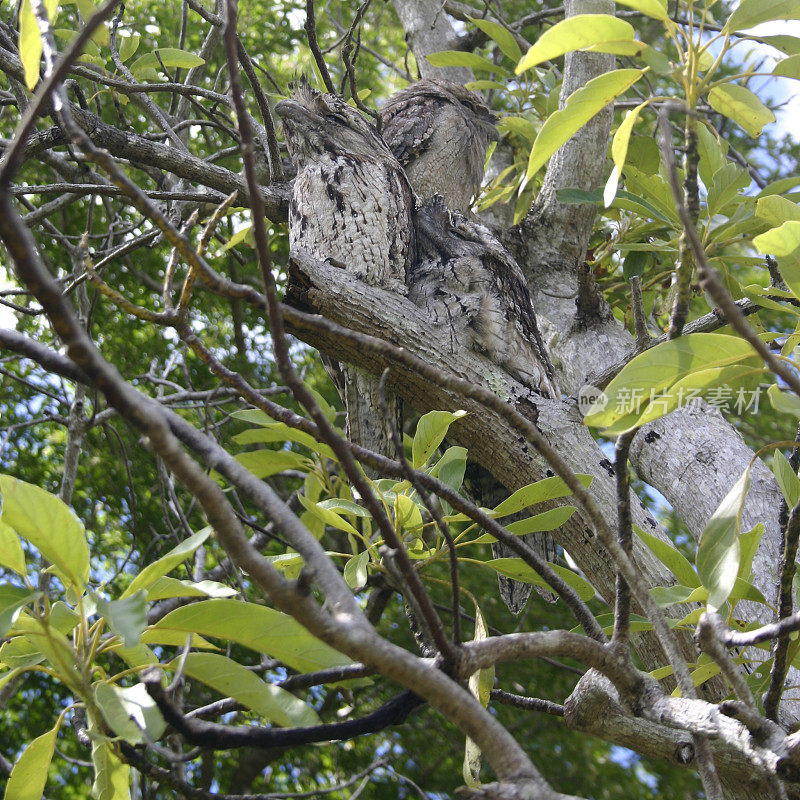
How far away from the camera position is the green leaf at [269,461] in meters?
1.57

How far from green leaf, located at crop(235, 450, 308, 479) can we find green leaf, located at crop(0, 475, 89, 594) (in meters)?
0.52

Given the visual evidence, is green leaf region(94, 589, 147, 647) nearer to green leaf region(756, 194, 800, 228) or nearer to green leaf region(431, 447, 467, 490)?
green leaf region(431, 447, 467, 490)

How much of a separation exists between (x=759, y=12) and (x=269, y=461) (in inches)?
47.5

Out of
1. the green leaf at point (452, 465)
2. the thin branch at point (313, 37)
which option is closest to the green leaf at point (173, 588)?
the green leaf at point (452, 465)

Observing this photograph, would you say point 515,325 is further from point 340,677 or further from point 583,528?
point 340,677

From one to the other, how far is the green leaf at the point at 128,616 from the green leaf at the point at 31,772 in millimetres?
438

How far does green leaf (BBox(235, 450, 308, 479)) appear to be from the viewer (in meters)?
1.57

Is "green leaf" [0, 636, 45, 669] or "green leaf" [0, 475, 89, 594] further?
"green leaf" [0, 636, 45, 669]

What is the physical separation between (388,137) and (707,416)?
166 cm

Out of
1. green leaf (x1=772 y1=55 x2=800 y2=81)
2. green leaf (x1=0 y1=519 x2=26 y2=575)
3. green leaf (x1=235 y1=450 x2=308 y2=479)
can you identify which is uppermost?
green leaf (x1=772 y1=55 x2=800 y2=81)

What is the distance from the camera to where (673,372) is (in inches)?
42.6

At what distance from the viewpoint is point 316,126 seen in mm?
2551

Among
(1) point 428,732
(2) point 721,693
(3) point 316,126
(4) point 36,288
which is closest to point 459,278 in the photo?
(3) point 316,126

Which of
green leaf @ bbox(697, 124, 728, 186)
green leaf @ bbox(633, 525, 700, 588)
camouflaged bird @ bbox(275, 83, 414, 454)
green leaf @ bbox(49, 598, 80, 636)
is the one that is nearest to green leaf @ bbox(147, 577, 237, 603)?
green leaf @ bbox(49, 598, 80, 636)
